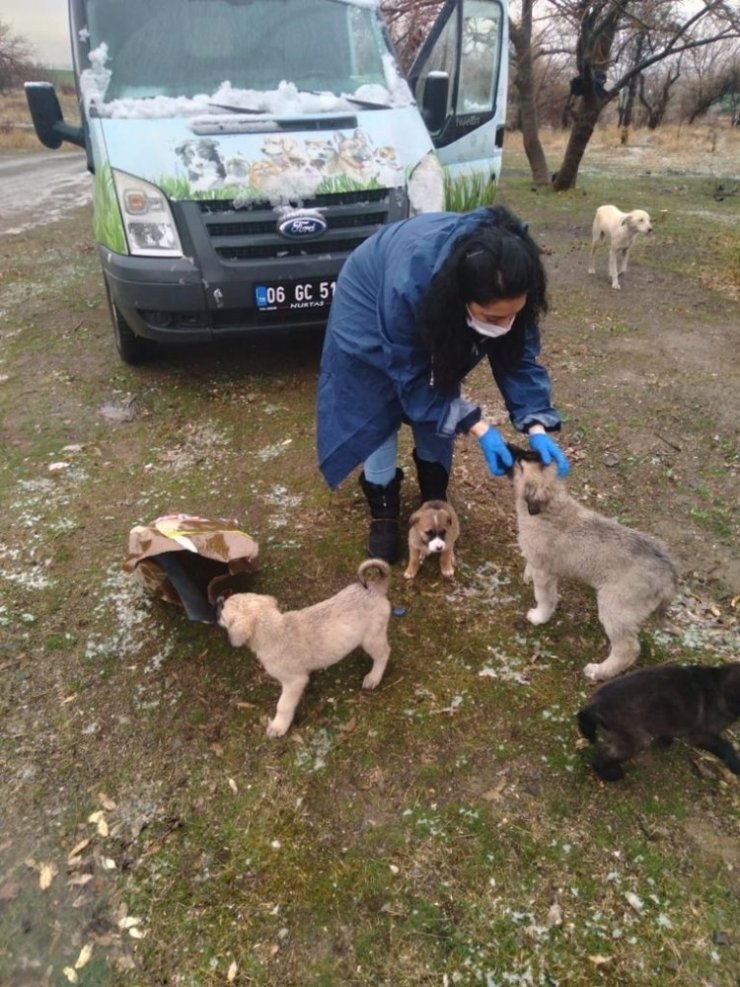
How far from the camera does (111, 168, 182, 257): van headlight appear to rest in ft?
15.5

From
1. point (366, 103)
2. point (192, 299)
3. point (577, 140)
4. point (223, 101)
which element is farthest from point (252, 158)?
point (577, 140)

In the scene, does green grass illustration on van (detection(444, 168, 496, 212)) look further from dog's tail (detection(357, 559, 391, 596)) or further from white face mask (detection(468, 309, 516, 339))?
dog's tail (detection(357, 559, 391, 596))

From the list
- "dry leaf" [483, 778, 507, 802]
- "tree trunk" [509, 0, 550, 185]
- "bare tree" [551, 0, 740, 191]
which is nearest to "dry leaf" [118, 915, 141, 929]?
"dry leaf" [483, 778, 507, 802]

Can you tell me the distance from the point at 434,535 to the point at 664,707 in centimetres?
138

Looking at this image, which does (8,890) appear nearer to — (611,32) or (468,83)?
(468,83)

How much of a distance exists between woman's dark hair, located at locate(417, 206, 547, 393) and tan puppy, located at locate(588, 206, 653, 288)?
592cm

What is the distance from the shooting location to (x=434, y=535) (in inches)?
137

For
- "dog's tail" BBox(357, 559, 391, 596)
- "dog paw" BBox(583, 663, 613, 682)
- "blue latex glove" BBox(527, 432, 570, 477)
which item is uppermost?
"blue latex glove" BBox(527, 432, 570, 477)

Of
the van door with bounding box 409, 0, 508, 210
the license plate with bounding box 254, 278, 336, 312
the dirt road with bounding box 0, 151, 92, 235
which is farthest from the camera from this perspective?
the dirt road with bounding box 0, 151, 92, 235

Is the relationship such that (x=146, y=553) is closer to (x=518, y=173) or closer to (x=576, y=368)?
(x=576, y=368)

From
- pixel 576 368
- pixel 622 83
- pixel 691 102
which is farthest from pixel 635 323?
pixel 691 102

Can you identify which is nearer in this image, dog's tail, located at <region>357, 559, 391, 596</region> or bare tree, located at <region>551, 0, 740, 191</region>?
dog's tail, located at <region>357, 559, 391, 596</region>

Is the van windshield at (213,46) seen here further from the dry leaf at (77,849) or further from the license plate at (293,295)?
the dry leaf at (77,849)

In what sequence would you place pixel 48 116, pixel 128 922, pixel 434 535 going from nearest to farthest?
pixel 128 922
pixel 434 535
pixel 48 116
